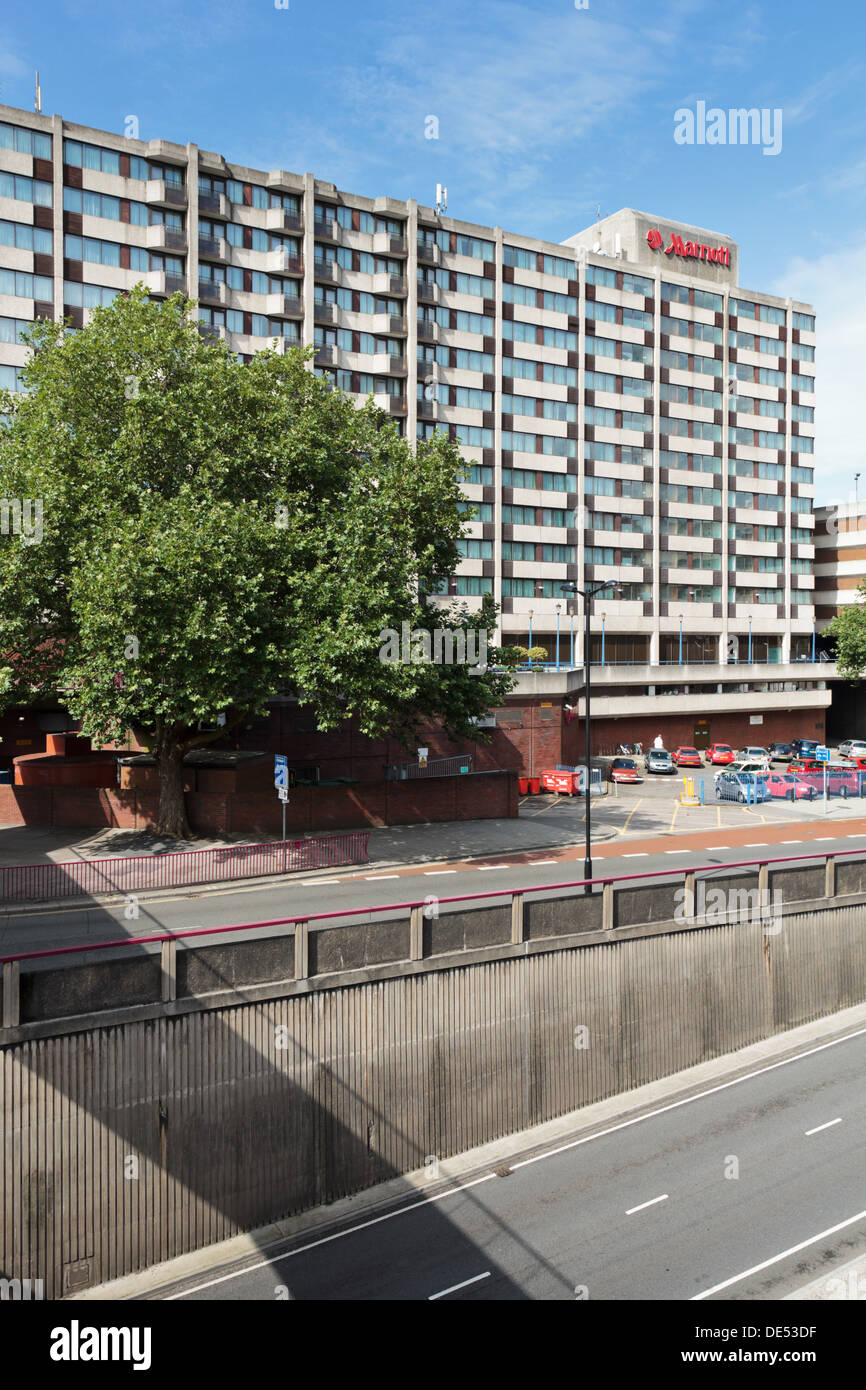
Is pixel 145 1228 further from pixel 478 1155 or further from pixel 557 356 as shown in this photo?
pixel 557 356

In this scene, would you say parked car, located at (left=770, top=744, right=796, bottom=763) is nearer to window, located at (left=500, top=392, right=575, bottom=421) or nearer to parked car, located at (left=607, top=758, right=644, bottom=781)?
parked car, located at (left=607, top=758, right=644, bottom=781)

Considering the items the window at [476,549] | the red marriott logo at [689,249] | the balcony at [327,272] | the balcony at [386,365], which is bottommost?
the window at [476,549]

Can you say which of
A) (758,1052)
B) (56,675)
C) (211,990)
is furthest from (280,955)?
(56,675)

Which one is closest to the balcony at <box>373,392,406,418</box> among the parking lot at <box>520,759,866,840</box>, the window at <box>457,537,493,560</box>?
the window at <box>457,537,493,560</box>

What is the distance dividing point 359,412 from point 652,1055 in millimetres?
25295

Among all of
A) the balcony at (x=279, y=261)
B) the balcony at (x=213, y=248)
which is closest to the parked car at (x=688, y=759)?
the balcony at (x=279, y=261)

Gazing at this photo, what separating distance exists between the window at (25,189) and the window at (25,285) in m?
4.00

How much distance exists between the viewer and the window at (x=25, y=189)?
50.4 m

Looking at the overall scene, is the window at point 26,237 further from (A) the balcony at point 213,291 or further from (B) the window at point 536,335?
(B) the window at point 536,335

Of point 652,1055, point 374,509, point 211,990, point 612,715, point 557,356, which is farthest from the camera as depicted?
point 557,356

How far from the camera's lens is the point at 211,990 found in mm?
14078

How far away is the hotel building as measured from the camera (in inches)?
2109

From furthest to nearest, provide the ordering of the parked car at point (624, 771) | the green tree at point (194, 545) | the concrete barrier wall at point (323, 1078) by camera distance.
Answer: the parked car at point (624, 771), the green tree at point (194, 545), the concrete barrier wall at point (323, 1078)

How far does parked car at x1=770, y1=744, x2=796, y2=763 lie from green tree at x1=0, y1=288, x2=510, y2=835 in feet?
127
